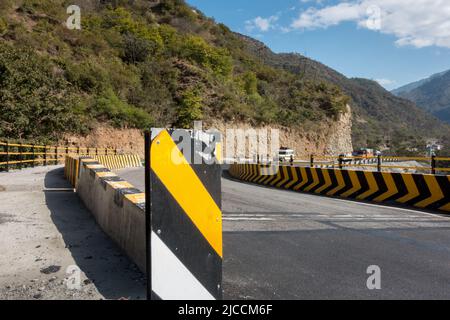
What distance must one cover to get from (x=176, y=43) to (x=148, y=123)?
1851 centimetres

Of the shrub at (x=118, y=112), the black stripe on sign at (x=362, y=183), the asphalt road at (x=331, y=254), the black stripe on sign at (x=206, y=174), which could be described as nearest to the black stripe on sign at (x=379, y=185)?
the black stripe on sign at (x=362, y=183)

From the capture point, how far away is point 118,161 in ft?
86.4

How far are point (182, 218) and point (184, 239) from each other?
147mm

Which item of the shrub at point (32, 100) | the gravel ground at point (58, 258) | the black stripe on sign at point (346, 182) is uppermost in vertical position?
the shrub at point (32, 100)

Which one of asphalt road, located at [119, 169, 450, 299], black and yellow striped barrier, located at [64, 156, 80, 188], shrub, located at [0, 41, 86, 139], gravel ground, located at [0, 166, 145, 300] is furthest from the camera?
shrub, located at [0, 41, 86, 139]

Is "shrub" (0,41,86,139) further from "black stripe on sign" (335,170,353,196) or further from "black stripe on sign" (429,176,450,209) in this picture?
"black stripe on sign" (429,176,450,209)

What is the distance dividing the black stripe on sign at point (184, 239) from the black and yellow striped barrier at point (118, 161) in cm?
2132

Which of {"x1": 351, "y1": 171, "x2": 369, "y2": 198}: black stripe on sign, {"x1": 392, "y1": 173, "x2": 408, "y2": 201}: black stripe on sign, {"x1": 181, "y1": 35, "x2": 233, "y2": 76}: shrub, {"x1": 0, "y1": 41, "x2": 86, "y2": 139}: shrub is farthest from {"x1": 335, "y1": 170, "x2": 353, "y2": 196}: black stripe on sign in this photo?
{"x1": 181, "y1": 35, "x2": 233, "y2": 76}: shrub

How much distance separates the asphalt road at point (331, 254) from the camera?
3389mm

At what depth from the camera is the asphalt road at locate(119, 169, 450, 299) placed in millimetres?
3389

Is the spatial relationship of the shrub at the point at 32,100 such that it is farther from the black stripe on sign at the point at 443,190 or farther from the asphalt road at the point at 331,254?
the black stripe on sign at the point at 443,190

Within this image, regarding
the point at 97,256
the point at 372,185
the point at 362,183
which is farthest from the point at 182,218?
the point at 362,183
